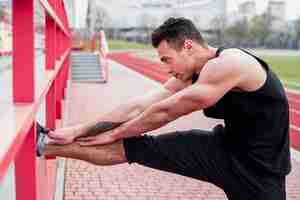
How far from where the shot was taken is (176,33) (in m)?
3.25

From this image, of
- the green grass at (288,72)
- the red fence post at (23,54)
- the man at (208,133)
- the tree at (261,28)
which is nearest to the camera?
the red fence post at (23,54)

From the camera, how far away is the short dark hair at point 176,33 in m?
3.26

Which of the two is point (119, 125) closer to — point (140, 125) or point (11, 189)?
point (140, 125)

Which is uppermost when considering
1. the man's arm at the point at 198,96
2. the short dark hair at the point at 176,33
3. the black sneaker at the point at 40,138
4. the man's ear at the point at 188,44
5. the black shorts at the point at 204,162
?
the short dark hair at the point at 176,33

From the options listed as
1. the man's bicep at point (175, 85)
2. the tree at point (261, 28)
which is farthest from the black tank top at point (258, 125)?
the tree at point (261, 28)

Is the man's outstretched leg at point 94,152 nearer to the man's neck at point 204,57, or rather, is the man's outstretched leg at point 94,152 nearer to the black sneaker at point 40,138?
the black sneaker at point 40,138

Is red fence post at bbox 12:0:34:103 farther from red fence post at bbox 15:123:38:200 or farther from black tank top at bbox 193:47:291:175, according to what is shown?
black tank top at bbox 193:47:291:175

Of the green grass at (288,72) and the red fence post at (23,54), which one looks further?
the green grass at (288,72)

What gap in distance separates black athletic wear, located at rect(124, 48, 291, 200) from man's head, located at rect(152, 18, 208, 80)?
14cm

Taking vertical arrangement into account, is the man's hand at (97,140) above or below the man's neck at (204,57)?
below

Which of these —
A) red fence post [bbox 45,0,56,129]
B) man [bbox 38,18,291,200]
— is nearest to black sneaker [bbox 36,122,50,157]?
man [bbox 38,18,291,200]

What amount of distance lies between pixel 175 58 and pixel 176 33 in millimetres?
145

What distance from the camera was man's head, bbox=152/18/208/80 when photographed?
3.26 metres

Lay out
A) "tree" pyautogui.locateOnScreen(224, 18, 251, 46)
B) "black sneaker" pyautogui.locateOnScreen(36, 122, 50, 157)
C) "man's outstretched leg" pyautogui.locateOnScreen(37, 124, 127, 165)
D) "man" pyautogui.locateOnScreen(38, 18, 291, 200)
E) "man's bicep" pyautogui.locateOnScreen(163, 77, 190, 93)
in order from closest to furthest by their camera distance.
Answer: "black sneaker" pyautogui.locateOnScreen(36, 122, 50, 157)
"man" pyautogui.locateOnScreen(38, 18, 291, 200)
"man's outstretched leg" pyautogui.locateOnScreen(37, 124, 127, 165)
"man's bicep" pyautogui.locateOnScreen(163, 77, 190, 93)
"tree" pyautogui.locateOnScreen(224, 18, 251, 46)
